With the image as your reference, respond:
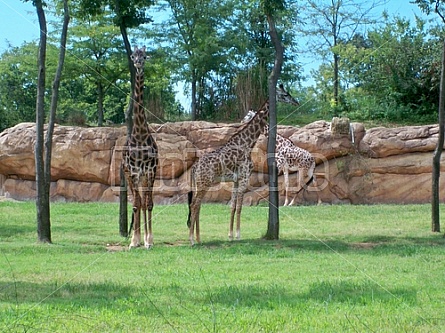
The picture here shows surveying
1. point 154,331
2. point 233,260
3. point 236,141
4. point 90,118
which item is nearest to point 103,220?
point 236,141

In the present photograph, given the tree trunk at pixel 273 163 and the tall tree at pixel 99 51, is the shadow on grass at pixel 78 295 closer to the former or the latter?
the tree trunk at pixel 273 163

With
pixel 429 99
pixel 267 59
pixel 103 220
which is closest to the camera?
pixel 103 220

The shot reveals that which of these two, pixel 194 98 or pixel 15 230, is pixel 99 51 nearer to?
pixel 194 98

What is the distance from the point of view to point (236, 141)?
577 inches

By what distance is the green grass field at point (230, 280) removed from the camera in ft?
21.3

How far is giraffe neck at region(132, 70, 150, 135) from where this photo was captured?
13.7m

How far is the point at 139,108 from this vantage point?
13.8m

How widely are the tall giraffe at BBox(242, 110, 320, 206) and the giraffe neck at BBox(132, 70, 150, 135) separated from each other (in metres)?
8.20

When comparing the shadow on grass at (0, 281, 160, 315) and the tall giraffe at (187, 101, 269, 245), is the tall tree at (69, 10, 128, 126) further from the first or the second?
the shadow on grass at (0, 281, 160, 315)

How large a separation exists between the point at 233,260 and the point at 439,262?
326 cm

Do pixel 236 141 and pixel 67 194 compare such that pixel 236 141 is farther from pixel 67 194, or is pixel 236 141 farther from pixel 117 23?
pixel 67 194

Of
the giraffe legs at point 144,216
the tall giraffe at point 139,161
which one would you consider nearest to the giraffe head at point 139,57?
the tall giraffe at point 139,161

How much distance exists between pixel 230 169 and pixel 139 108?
238cm

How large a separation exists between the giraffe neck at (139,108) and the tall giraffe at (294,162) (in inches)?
A: 323
